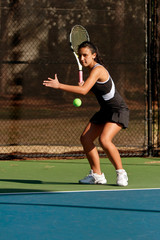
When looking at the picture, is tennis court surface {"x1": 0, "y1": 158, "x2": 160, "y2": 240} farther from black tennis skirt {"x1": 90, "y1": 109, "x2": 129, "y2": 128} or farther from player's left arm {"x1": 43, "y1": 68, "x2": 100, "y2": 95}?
player's left arm {"x1": 43, "y1": 68, "x2": 100, "y2": 95}

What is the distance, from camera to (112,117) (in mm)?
6988

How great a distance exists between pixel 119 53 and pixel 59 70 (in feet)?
12.2

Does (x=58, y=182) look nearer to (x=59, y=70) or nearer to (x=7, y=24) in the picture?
(x=7, y=24)

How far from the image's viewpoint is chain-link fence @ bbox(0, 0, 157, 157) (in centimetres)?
1689

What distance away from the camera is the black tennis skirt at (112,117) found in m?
7.00

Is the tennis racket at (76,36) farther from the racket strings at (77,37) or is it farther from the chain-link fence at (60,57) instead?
the chain-link fence at (60,57)

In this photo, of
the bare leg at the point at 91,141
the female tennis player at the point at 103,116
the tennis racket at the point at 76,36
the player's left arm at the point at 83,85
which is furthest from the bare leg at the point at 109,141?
the tennis racket at the point at 76,36

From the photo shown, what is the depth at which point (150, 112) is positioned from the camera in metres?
10.4

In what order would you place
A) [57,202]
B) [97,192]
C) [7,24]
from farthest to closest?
[7,24], [97,192], [57,202]

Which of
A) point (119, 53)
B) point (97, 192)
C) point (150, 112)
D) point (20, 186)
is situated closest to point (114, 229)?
point (97, 192)

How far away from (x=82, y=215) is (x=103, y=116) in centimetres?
Answer: 184

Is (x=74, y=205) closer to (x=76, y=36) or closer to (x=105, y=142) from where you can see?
(x=105, y=142)

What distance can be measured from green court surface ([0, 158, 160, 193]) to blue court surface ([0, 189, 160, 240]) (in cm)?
45

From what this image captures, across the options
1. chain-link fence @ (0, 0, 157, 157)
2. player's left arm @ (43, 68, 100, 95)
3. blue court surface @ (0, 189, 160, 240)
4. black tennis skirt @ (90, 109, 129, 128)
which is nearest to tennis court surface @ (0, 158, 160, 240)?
blue court surface @ (0, 189, 160, 240)
